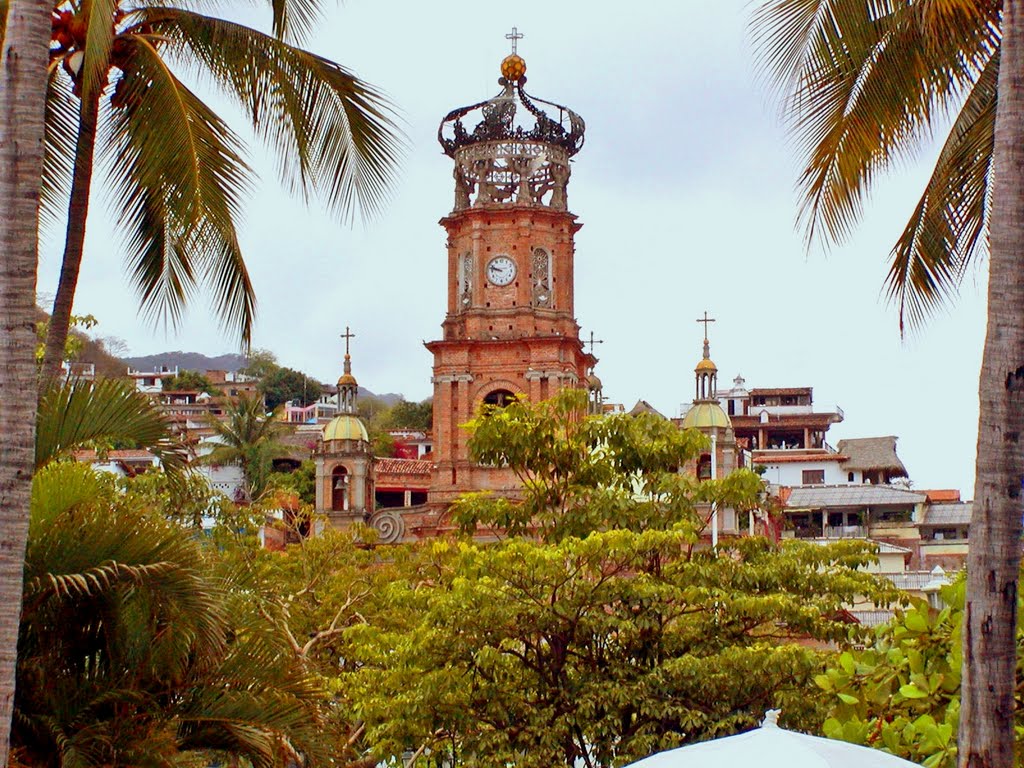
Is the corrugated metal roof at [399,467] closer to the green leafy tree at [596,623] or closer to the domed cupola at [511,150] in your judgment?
the domed cupola at [511,150]

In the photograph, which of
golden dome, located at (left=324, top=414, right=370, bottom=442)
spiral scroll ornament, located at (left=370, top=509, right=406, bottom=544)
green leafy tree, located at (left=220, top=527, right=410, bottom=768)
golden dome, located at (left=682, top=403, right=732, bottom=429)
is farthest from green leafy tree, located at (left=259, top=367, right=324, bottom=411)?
green leafy tree, located at (left=220, top=527, right=410, bottom=768)

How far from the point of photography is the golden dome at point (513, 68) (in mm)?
57781

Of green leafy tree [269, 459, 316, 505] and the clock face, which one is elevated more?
the clock face

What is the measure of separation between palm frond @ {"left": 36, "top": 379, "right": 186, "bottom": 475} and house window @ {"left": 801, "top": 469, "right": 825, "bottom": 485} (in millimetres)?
74195

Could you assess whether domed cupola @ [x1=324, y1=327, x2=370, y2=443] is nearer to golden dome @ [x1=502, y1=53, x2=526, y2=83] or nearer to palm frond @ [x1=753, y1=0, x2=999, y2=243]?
golden dome @ [x1=502, y1=53, x2=526, y2=83]

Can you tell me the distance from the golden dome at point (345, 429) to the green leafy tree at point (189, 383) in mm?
57173

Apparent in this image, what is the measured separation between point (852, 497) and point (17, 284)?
6604 cm

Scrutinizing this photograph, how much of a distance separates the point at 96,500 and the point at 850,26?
5569 millimetres

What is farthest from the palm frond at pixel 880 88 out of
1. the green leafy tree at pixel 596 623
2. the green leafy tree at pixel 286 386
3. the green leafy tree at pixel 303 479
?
the green leafy tree at pixel 286 386

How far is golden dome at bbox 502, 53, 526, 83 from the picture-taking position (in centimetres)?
5778

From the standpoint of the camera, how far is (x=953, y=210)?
43.2 ft

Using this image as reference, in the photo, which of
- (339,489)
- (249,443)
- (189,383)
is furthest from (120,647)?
(189,383)

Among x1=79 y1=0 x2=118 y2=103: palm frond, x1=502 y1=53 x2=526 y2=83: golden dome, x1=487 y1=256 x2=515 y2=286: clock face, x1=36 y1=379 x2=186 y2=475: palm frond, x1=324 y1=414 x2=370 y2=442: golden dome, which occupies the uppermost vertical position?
x1=502 y1=53 x2=526 y2=83: golden dome

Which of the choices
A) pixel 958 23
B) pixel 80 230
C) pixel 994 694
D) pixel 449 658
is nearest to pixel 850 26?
pixel 958 23
